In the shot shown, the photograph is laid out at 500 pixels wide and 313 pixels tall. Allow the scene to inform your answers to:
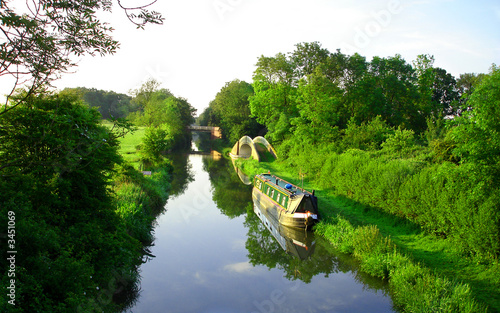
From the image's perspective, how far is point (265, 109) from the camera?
33.3 m

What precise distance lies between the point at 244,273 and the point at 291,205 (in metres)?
4.18

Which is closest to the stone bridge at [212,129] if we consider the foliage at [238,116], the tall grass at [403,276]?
the foliage at [238,116]

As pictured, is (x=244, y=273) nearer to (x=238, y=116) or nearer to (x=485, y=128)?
(x=485, y=128)

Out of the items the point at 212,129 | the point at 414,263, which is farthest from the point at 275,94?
the point at 212,129

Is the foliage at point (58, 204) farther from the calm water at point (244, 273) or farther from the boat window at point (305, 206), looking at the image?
the boat window at point (305, 206)

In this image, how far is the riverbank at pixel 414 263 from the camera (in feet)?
23.5

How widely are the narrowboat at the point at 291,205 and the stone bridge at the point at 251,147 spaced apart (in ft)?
53.5

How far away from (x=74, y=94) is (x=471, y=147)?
10.3 m

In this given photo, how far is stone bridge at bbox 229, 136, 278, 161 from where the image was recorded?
3446cm

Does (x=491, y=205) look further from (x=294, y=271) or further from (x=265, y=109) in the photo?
(x=265, y=109)

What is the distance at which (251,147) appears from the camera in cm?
3612

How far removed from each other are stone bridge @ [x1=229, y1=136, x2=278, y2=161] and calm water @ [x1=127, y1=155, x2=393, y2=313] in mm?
17820

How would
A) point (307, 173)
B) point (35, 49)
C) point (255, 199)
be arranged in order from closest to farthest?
point (35, 49) < point (255, 199) < point (307, 173)

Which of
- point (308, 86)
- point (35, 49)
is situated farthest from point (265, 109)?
point (35, 49)
